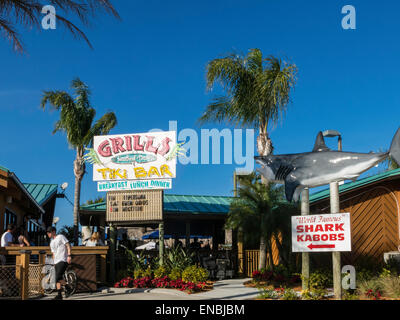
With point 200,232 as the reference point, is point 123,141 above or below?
above

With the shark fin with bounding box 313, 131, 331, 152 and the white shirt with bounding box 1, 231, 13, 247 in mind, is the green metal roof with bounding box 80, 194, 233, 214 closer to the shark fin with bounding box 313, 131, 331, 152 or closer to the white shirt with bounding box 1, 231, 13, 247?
the white shirt with bounding box 1, 231, 13, 247

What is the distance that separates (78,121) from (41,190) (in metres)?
4.92

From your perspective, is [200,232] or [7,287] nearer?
[7,287]

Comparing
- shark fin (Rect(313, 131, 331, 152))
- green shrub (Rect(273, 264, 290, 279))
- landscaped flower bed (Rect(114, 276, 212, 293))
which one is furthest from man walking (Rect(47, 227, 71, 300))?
green shrub (Rect(273, 264, 290, 279))

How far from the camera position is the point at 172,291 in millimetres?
14336

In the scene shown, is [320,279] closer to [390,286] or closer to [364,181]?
[390,286]

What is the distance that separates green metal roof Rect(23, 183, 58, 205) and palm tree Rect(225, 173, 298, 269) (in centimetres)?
1325

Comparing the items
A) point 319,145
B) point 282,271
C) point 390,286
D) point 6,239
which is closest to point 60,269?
point 6,239

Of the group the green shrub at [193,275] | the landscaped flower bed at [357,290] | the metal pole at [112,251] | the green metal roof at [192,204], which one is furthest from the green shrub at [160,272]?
the green metal roof at [192,204]

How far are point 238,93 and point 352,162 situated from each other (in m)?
12.7

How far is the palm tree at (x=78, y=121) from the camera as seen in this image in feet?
95.3

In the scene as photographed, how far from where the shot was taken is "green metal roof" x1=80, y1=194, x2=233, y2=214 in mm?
22234

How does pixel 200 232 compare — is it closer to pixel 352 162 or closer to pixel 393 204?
pixel 393 204
